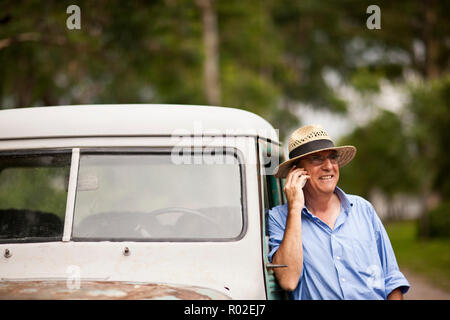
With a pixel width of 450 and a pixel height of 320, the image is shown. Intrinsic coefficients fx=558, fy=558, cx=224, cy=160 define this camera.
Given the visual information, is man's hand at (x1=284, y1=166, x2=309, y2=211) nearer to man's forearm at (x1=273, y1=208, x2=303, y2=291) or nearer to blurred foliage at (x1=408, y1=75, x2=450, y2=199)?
man's forearm at (x1=273, y1=208, x2=303, y2=291)

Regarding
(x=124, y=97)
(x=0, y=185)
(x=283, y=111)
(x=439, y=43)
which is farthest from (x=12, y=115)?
(x=283, y=111)

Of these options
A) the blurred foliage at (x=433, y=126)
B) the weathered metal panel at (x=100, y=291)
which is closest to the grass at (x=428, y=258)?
the blurred foliage at (x=433, y=126)

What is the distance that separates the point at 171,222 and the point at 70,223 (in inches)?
22.9

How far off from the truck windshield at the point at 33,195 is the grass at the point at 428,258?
9.53m

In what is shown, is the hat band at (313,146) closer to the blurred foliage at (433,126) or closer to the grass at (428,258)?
the grass at (428,258)

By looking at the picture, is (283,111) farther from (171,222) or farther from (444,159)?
(171,222)

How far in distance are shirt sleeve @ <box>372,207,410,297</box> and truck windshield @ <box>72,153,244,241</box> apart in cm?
80

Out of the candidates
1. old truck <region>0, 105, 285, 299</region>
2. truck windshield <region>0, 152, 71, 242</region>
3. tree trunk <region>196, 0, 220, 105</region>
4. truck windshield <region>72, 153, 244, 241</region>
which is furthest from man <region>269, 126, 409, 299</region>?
tree trunk <region>196, 0, 220, 105</region>

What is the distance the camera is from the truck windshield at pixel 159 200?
323cm

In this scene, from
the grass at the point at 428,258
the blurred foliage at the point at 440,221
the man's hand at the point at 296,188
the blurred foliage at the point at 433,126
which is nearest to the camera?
the man's hand at the point at 296,188

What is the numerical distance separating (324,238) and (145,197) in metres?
1.15

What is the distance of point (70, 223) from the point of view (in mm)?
3207

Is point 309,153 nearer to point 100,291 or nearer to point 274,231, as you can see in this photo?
point 274,231

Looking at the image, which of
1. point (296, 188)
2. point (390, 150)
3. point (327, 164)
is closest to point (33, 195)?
point (296, 188)
